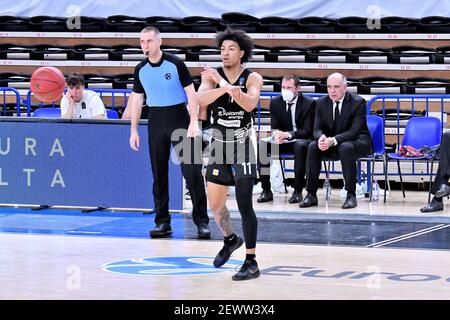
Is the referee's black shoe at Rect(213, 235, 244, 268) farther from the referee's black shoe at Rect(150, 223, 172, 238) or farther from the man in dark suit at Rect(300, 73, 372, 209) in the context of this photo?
the man in dark suit at Rect(300, 73, 372, 209)

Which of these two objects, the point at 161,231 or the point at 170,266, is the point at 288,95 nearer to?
the point at 161,231

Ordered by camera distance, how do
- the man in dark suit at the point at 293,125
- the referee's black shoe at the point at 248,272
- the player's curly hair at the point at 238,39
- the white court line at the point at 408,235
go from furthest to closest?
the man in dark suit at the point at 293,125 → the white court line at the point at 408,235 → the player's curly hair at the point at 238,39 → the referee's black shoe at the point at 248,272

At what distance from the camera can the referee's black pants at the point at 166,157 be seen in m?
10.8

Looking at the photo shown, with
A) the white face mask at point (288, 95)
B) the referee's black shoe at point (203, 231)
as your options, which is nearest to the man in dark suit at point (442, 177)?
the white face mask at point (288, 95)

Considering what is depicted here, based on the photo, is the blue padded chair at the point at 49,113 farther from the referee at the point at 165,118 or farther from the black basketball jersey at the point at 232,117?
the black basketball jersey at the point at 232,117

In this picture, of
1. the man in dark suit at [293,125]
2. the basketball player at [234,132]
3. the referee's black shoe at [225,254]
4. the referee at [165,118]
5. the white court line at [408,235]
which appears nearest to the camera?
the basketball player at [234,132]

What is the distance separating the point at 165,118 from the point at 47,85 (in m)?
3.07

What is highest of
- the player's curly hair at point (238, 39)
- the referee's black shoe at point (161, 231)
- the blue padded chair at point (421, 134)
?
the player's curly hair at point (238, 39)

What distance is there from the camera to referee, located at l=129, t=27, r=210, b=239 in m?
10.7

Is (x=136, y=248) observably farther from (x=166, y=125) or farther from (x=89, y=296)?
(x=89, y=296)

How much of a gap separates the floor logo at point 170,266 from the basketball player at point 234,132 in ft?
1.70

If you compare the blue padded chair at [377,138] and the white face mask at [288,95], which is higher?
the white face mask at [288,95]

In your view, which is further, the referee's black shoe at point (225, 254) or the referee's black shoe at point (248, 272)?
the referee's black shoe at point (225, 254)
